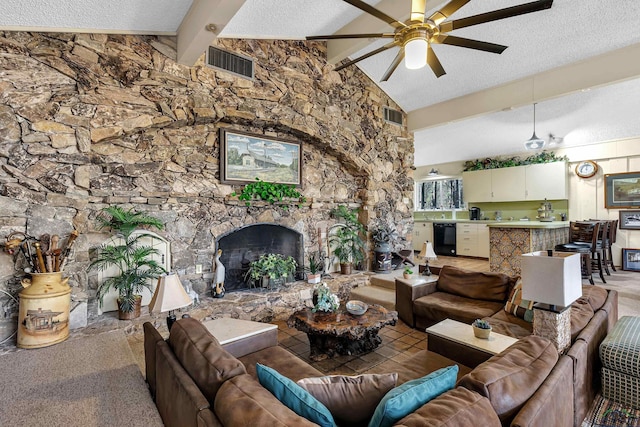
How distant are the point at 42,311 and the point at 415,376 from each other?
3009 mm

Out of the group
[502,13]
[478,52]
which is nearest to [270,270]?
[502,13]

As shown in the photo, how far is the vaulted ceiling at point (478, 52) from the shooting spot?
288 cm

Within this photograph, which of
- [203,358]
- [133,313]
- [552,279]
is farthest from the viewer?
[133,313]

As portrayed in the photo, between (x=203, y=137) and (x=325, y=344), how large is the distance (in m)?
2.93

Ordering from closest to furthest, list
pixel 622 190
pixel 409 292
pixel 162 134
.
→ pixel 409 292 < pixel 162 134 < pixel 622 190

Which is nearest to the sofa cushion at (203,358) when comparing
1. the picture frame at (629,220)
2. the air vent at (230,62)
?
the air vent at (230,62)

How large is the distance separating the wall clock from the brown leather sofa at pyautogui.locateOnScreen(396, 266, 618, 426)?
4.63 m

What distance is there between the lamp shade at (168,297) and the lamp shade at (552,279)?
2.27m

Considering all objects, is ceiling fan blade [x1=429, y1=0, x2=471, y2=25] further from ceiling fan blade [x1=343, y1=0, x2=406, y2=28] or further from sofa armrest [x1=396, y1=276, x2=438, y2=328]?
sofa armrest [x1=396, y1=276, x2=438, y2=328]

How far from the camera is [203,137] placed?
4.06 m

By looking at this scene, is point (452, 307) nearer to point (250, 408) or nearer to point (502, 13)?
point (502, 13)

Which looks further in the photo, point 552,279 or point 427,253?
point 427,253

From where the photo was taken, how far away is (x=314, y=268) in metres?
4.90

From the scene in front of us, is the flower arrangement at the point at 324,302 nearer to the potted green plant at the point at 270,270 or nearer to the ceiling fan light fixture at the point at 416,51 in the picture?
the potted green plant at the point at 270,270
